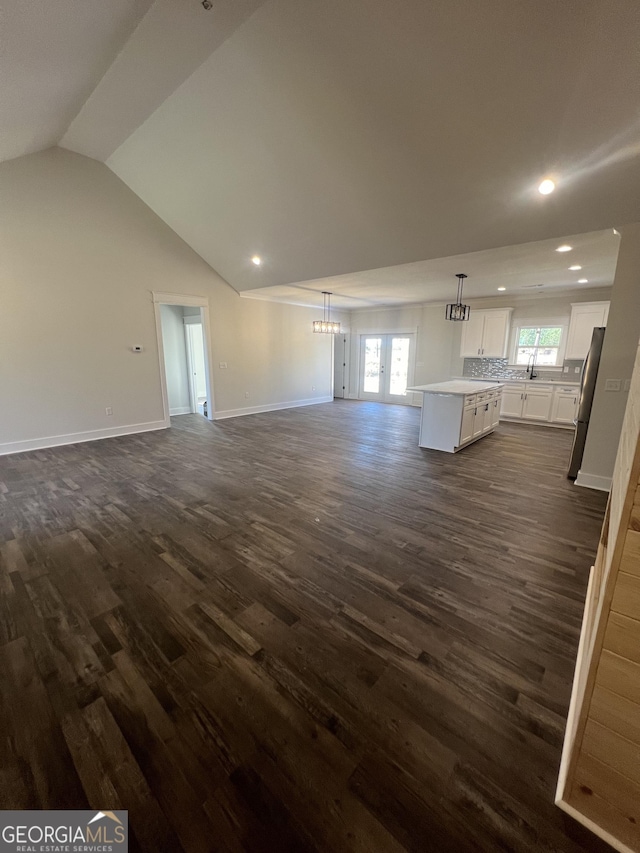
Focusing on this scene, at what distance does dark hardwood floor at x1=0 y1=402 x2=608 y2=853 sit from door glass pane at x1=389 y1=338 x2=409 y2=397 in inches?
228

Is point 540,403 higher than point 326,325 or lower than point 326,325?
lower

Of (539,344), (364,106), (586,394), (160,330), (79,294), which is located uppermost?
(364,106)

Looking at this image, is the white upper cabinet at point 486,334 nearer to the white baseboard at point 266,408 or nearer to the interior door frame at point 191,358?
the white baseboard at point 266,408

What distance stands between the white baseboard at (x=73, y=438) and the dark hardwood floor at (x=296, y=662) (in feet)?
5.17

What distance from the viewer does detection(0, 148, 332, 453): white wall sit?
4406 mm

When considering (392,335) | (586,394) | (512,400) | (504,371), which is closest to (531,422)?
(512,400)

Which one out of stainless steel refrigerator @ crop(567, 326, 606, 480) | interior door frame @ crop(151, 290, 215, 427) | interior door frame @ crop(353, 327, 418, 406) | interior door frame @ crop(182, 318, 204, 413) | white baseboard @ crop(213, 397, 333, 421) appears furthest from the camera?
interior door frame @ crop(353, 327, 418, 406)

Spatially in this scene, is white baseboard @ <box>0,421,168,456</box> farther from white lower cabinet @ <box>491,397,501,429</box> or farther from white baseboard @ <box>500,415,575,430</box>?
white baseboard @ <box>500,415,575,430</box>

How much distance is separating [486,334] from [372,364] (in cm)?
316

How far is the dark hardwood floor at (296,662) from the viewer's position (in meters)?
1.08

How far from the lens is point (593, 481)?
3.67 meters

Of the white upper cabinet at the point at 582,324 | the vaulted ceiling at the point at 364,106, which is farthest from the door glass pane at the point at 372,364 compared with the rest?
the vaulted ceiling at the point at 364,106

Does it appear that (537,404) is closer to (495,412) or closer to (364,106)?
(495,412)

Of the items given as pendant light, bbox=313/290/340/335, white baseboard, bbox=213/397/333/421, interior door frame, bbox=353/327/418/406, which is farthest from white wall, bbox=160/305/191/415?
interior door frame, bbox=353/327/418/406
